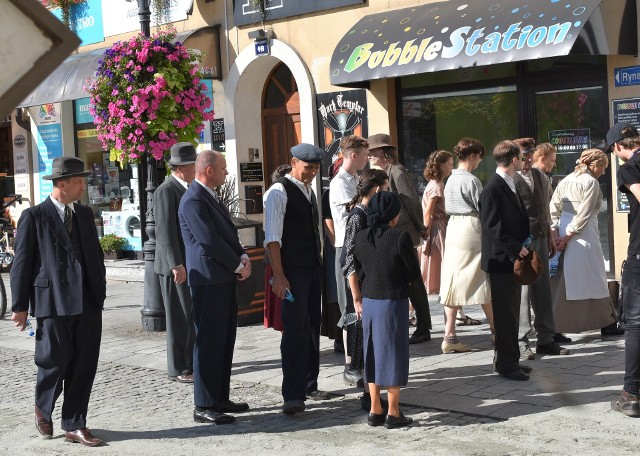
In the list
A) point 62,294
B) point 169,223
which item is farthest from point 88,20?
point 62,294

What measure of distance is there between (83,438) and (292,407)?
137cm

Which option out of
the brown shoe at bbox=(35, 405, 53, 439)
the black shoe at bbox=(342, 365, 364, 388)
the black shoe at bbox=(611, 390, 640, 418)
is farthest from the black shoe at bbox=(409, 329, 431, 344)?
the brown shoe at bbox=(35, 405, 53, 439)

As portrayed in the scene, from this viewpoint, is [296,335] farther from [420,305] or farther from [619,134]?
[619,134]

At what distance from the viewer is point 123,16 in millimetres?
17844

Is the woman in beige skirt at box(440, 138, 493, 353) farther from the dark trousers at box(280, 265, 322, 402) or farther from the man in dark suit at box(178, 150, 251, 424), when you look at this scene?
the man in dark suit at box(178, 150, 251, 424)

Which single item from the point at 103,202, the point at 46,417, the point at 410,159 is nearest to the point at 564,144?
the point at 410,159

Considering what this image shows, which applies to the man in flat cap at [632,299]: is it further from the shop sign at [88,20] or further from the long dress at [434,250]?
the shop sign at [88,20]

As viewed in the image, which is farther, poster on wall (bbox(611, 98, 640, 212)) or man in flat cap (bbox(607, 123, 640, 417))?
poster on wall (bbox(611, 98, 640, 212))

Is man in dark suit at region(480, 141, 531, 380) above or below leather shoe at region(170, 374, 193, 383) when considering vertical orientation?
above

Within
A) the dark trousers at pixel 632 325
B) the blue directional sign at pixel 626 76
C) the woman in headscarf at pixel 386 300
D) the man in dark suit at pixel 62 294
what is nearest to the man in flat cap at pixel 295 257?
the woman in headscarf at pixel 386 300

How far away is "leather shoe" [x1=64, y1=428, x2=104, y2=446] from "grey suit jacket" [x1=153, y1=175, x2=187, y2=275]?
1719 millimetres

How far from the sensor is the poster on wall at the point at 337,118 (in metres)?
14.4

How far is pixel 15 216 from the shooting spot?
20.0 meters

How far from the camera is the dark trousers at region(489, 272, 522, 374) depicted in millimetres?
7469
